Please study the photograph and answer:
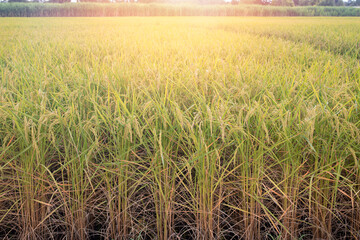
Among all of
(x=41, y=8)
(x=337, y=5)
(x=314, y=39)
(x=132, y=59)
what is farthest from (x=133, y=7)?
(x=132, y=59)

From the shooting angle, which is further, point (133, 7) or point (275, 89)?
point (133, 7)

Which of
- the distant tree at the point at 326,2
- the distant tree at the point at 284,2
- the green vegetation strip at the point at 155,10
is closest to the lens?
the green vegetation strip at the point at 155,10

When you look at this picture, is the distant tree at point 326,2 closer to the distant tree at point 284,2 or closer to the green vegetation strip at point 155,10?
the green vegetation strip at point 155,10

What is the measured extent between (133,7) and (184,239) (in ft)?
94.3

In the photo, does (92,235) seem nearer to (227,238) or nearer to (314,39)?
(227,238)

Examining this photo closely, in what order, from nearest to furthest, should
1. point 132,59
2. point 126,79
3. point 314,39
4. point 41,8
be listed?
point 126,79, point 132,59, point 314,39, point 41,8

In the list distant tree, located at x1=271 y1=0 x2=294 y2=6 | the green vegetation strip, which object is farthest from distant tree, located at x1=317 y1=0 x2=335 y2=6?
distant tree, located at x1=271 y1=0 x2=294 y2=6

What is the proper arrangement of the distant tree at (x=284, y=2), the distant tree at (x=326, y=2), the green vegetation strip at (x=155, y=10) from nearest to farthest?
the green vegetation strip at (x=155, y=10)
the distant tree at (x=284, y=2)
the distant tree at (x=326, y=2)

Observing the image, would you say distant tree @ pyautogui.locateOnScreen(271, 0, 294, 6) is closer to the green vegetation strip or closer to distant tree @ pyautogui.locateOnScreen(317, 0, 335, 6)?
the green vegetation strip

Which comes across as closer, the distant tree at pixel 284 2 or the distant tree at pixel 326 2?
the distant tree at pixel 284 2

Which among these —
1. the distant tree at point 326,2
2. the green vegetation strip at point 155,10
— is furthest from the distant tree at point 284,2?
the distant tree at point 326,2

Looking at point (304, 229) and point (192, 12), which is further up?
point (192, 12)

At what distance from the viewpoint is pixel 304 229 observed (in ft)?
4.14

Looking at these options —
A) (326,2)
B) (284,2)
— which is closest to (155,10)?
(284,2)
